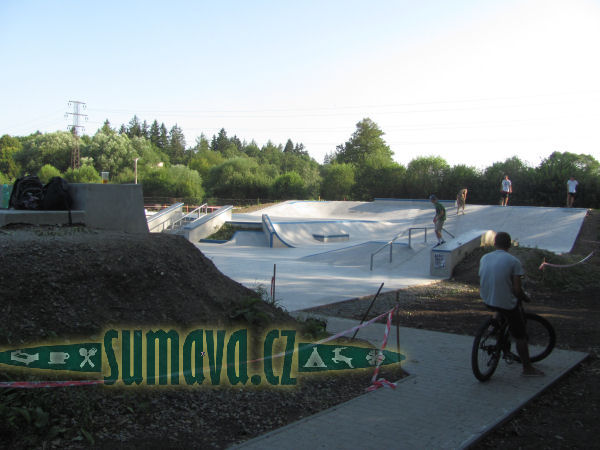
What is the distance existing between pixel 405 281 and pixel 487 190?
26257 mm

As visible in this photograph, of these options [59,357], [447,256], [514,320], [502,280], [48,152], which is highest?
[48,152]

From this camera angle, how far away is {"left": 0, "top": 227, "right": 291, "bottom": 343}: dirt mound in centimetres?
407

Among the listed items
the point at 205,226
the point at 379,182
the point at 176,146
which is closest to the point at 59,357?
the point at 205,226

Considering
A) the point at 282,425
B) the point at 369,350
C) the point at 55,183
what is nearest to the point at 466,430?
the point at 282,425

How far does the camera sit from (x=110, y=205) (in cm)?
753

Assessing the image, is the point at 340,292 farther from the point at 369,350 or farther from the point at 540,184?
the point at 540,184

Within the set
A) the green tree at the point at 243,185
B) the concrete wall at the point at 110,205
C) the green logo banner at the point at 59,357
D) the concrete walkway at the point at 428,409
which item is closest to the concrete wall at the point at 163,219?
the concrete wall at the point at 110,205

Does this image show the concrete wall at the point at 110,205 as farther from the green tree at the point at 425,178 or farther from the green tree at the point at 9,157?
the green tree at the point at 9,157

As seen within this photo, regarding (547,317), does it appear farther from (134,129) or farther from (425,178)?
(134,129)

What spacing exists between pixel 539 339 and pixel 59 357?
6060 mm

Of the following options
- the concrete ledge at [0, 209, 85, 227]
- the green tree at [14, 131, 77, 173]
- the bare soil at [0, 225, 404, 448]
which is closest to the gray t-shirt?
the bare soil at [0, 225, 404, 448]

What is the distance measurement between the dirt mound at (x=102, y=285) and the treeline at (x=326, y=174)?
3004cm

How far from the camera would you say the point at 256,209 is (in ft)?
115

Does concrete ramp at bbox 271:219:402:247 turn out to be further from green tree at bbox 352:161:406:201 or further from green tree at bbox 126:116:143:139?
green tree at bbox 126:116:143:139
